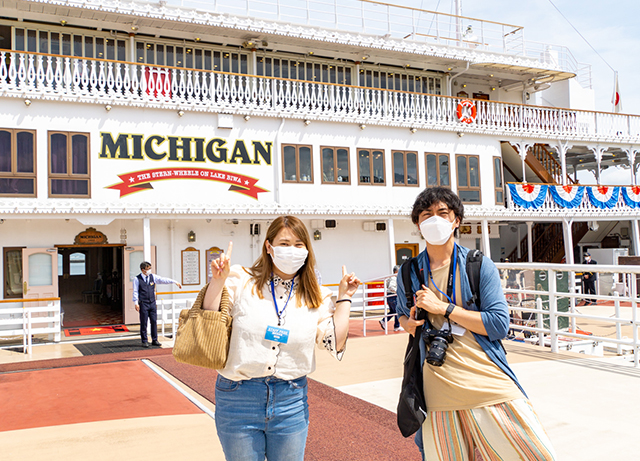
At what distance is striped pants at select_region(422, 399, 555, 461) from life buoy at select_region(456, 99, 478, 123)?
1884 centimetres

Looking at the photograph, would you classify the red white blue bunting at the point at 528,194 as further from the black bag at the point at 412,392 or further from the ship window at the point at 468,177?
the black bag at the point at 412,392

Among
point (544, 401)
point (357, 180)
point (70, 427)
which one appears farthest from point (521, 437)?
point (357, 180)

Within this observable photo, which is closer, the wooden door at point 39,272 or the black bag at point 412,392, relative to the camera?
the black bag at point 412,392

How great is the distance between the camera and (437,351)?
277cm

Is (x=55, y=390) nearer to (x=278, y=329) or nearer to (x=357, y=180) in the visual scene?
(x=278, y=329)

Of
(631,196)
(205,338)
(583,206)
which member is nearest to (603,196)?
(583,206)

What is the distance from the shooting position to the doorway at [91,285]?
1798cm

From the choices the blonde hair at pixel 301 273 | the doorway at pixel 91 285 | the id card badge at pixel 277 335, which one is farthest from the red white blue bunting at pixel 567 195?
the id card badge at pixel 277 335

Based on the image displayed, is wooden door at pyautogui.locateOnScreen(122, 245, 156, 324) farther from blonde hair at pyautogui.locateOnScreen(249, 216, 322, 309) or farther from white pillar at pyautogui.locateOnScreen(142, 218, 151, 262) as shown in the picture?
blonde hair at pyautogui.locateOnScreen(249, 216, 322, 309)

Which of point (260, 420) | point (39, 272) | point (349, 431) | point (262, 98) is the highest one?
point (262, 98)

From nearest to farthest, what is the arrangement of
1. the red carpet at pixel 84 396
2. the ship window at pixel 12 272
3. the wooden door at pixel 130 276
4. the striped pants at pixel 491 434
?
the striped pants at pixel 491 434 < the red carpet at pixel 84 396 < the ship window at pixel 12 272 < the wooden door at pixel 130 276

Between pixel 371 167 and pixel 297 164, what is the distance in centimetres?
279

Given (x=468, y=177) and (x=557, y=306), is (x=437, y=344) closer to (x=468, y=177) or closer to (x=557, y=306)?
(x=557, y=306)

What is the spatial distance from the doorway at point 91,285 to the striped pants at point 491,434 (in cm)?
1501
